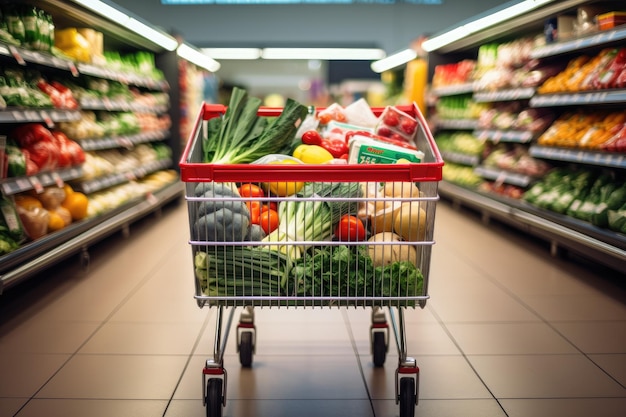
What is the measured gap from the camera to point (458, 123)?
23.6 feet

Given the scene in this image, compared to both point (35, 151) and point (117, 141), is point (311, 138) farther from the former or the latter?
point (117, 141)

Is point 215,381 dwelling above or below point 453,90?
below

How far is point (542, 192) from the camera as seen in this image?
4832mm

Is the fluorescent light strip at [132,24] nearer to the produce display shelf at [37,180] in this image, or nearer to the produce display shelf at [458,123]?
the produce display shelf at [37,180]

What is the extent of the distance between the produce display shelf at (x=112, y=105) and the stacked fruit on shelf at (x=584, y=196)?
368 centimetres

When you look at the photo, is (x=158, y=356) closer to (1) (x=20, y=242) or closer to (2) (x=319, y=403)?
(2) (x=319, y=403)

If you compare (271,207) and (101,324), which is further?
(101,324)

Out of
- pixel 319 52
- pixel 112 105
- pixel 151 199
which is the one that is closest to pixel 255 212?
pixel 112 105

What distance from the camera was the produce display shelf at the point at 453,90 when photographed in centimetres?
671

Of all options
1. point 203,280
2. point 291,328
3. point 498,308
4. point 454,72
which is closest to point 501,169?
point 454,72

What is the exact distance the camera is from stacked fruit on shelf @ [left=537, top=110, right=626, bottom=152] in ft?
12.9

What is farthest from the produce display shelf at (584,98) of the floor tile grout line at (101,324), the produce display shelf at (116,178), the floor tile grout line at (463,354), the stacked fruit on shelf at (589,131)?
the produce display shelf at (116,178)

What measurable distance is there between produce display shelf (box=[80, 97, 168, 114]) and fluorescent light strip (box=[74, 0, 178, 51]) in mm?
673

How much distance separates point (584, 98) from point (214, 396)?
3507mm
